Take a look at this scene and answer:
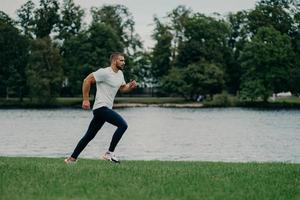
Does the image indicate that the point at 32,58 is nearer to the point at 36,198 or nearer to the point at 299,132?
the point at 299,132

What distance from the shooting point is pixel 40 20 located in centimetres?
11219

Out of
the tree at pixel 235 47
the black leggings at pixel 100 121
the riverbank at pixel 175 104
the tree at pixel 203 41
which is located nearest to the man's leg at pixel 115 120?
the black leggings at pixel 100 121

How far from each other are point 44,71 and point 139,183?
89027 millimetres

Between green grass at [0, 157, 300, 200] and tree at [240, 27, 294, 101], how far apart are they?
87.0 metres

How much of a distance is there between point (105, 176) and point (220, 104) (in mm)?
91125

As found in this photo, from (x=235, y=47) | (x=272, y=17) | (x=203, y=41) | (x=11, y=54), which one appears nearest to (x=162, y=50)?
(x=203, y=41)

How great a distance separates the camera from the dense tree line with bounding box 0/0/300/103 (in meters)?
100.0

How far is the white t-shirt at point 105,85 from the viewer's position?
14.1 m

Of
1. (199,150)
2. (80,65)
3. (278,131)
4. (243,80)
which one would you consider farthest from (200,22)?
(199,150)

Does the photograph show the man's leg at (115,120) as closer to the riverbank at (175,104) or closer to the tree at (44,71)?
the tree at (44,71)

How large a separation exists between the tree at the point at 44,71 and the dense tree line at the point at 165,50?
154 millimetres

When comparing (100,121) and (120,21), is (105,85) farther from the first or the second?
(120,21)

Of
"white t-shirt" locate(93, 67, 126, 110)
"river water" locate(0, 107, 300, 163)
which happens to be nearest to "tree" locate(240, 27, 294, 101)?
"river water" locate(0, 107, 300, 163)

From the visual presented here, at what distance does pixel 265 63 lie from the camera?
101938mm
